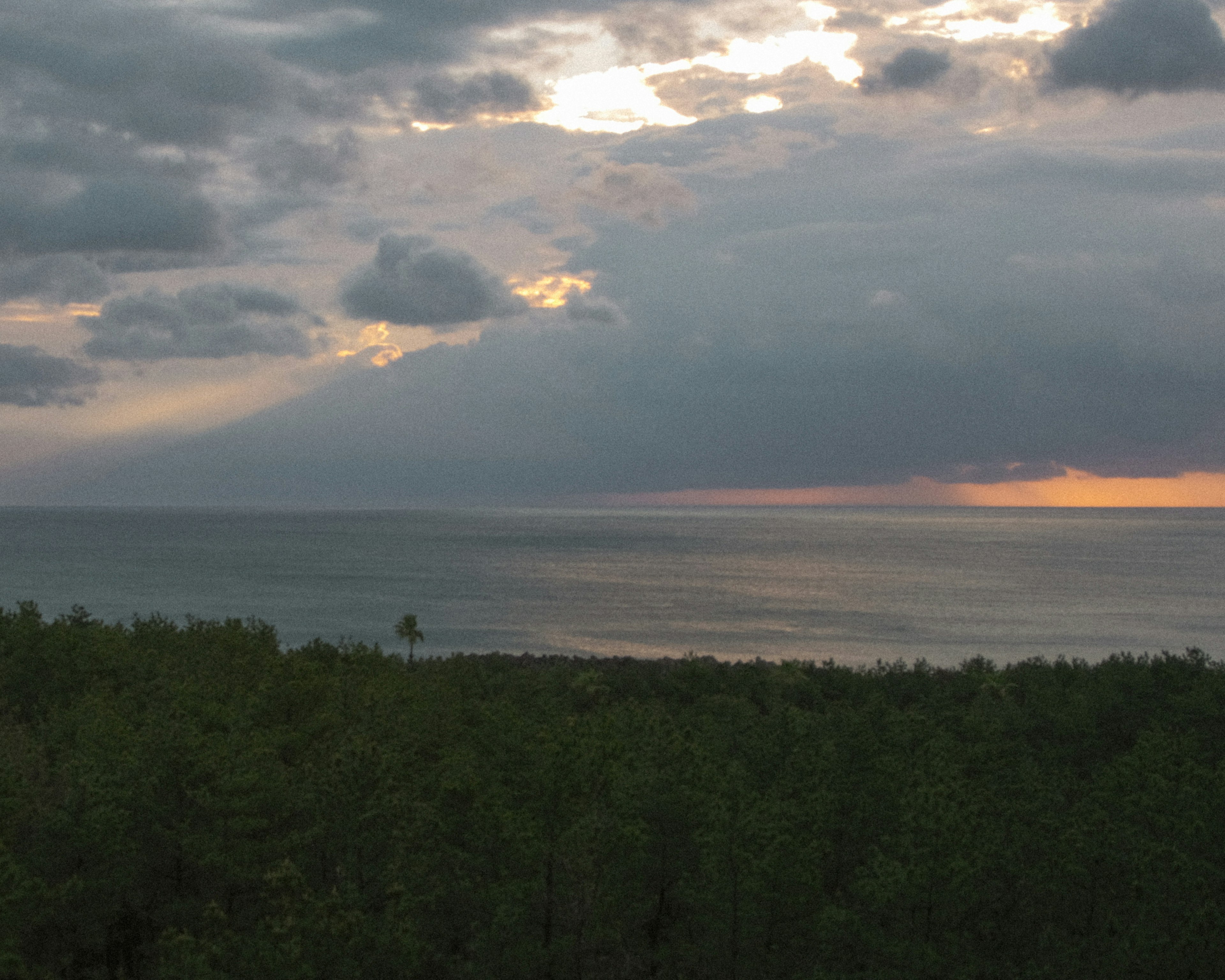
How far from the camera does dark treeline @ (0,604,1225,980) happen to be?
26656 millimetres

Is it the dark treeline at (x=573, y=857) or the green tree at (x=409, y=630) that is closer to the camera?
the dark treeline at (x=573, y=857)

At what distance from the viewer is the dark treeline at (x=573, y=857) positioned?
2666 cm

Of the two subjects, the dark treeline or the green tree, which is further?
the green tree

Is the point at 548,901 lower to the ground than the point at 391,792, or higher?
lower

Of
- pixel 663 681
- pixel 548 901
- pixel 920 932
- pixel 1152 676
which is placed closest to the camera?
pixel 920 932

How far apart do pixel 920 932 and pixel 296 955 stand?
16897 millimetres

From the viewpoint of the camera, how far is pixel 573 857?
30547 mm

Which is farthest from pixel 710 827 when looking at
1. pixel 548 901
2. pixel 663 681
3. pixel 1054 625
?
pixel 1054 625

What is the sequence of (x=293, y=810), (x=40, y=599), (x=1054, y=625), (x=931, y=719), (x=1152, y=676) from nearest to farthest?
(x=293, y=810), (x=931, y=719), (x=1152, y=676), (x=1054, y=625), (x=40, y=599)

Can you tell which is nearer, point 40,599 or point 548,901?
point 548,901

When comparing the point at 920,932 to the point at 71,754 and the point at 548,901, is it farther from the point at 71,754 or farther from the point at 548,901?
the point at 71,754

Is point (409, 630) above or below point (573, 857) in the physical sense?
below

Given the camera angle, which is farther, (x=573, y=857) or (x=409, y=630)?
(x=409, y=630)

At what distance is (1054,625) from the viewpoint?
543 feet
